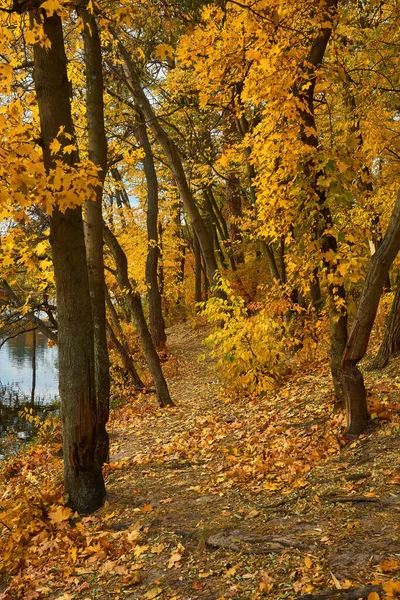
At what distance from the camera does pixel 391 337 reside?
6926mm

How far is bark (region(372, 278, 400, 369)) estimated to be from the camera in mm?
6773

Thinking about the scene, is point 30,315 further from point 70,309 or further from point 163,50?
point 163,50

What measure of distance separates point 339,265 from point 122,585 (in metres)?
3.47

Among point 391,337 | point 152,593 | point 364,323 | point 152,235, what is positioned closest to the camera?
point 152,593

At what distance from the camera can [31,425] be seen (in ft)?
54.5

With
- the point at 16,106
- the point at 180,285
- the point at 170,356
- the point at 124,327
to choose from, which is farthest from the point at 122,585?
the point at 180,285

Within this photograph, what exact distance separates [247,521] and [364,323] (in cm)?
214

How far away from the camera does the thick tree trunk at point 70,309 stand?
14.8 ft

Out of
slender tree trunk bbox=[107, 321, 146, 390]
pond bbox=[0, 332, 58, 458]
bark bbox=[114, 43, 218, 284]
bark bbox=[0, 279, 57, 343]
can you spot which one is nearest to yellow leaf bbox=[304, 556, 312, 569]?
bark bbox=[0, 279, 57, 343]

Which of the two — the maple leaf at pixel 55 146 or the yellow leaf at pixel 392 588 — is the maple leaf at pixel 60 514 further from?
the maple leaf at pixel 55 146

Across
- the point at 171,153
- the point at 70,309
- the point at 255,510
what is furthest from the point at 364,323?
the point at 171,153

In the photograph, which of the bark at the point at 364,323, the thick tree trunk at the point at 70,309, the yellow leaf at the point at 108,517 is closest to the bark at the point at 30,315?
the thick tree trunk at the point at 70,309

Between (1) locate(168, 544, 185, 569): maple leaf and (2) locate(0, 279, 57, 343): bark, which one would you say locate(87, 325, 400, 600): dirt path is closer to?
(1) locate(168, 544, 185, 569): maple leaf

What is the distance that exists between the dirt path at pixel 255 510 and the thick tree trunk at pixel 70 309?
45 cm
